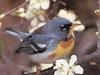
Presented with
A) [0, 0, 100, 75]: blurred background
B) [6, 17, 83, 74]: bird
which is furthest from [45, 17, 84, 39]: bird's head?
[0, 0, 100, 75]: blurred background

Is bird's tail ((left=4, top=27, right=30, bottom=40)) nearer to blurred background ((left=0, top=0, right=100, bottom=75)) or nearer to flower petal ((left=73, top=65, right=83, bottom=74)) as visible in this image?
blurred background ((left=0, top=0, right=100, bottom=75))

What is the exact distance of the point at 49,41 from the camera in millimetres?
1793

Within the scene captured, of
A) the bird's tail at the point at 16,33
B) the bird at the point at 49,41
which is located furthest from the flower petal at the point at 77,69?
the bird's tail at the point at 16,33

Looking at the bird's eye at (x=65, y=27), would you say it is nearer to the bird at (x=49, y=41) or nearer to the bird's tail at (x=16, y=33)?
the bird at (x=49, y=41)

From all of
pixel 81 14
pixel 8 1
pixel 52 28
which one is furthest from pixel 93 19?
pixel 52 28

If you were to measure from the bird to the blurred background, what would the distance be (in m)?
0.06

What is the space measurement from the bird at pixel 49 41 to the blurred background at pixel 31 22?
0.20 feet

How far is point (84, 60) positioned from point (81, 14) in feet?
2.22

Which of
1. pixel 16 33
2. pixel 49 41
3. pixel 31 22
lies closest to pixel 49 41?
pixel 49 41

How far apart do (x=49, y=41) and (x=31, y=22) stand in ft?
0.72

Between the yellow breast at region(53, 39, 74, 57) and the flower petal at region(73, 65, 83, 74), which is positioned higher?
the yellow breast at region(53, 39, 74, 57)

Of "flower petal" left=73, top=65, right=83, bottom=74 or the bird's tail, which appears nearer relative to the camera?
"flower petal" left=73, top=65, right=83, bottom=74

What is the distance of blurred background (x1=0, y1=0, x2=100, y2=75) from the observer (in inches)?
72.6

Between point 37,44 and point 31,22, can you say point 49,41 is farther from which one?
point 31,22
